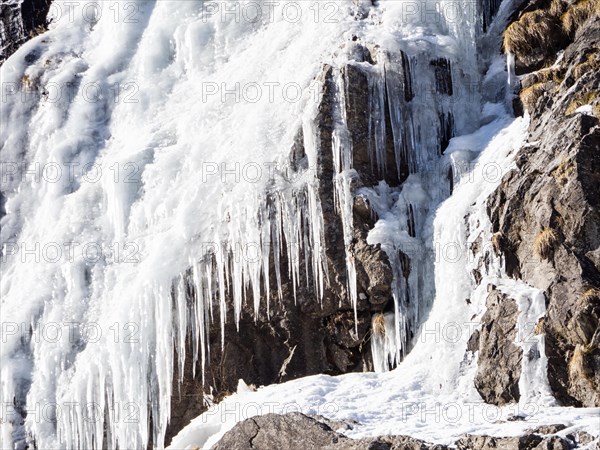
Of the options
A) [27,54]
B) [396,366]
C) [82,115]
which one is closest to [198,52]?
[82,115]

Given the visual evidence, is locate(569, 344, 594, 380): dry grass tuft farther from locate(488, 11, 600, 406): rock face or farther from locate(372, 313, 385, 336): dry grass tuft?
locate(372, 313, 385, 336): dry grass tuft

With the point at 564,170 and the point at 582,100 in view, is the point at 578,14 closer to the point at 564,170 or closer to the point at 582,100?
the point at 582,100

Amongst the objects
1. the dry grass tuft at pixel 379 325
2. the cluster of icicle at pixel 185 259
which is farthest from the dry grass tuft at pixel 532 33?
the dry grass tuft at pixel 379 325

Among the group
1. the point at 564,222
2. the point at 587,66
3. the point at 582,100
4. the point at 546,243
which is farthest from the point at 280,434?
the point at 587,66

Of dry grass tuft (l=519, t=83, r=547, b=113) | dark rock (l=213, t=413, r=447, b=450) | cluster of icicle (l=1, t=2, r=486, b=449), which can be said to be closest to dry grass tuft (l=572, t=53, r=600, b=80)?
dry grass tuft (l=519, t=83, r=547, b=113)

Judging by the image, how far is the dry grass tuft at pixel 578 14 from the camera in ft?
50.6

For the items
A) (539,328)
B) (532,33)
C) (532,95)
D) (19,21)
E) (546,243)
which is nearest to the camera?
(539,328)

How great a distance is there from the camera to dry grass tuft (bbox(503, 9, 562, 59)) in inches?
621

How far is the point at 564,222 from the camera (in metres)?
13.0

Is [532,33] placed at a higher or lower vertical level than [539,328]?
higher

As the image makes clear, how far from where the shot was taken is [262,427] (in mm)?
12891

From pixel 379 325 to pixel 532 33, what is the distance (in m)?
4.94

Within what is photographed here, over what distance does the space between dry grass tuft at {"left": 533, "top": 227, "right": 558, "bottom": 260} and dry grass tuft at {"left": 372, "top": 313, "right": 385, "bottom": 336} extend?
8.48 ft

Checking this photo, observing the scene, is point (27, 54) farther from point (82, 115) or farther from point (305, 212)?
point (305, 212)
